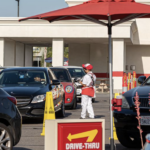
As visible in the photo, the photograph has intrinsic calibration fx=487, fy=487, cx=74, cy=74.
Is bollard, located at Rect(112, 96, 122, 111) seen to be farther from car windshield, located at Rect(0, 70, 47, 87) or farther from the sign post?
car windshield, located at Rect(0, 70, 47, 87)

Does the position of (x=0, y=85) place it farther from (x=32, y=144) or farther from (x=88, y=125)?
(x=88, y=125)

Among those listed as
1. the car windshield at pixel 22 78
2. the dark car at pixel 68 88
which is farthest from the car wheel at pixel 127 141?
the dark car at pixel 68 88

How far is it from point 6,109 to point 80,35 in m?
25.9

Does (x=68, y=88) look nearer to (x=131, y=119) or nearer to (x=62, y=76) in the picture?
(x=62, y=76)

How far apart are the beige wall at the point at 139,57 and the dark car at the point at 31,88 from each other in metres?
25.6

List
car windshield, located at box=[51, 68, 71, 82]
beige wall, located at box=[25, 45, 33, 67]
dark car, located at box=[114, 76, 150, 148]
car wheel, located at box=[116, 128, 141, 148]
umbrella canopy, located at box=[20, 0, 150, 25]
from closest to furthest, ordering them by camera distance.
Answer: umbrella canopy, located at box=[20, 0, 150, 25]
dark car, located at box=[114, 76, 150, 148]
car wheel, located at box=[116, 128, 141, 148]
car windshield, located at box=[51, 68, 71, 82]
beige wall, located at box=[25, 45, 33, 67]

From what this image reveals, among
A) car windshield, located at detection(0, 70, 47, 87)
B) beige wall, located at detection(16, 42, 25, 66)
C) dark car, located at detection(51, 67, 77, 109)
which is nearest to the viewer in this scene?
car windshield, located at detection(0, 70, 47, 87)

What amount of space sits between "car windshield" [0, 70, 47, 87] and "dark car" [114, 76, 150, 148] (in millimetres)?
5459

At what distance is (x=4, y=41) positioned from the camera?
116 feet

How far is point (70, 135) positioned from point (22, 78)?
8696 millimetres

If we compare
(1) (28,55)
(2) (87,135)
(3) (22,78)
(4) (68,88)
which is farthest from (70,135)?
(1) (28,55)

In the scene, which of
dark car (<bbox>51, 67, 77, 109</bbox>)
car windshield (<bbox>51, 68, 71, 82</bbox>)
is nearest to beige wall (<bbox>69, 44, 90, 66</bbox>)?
dark car (<bbox>51, 67, 77, 109</bbox>)

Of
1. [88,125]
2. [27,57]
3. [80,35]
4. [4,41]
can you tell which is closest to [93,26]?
[80,35]

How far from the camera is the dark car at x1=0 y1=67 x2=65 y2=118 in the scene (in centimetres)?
1298
